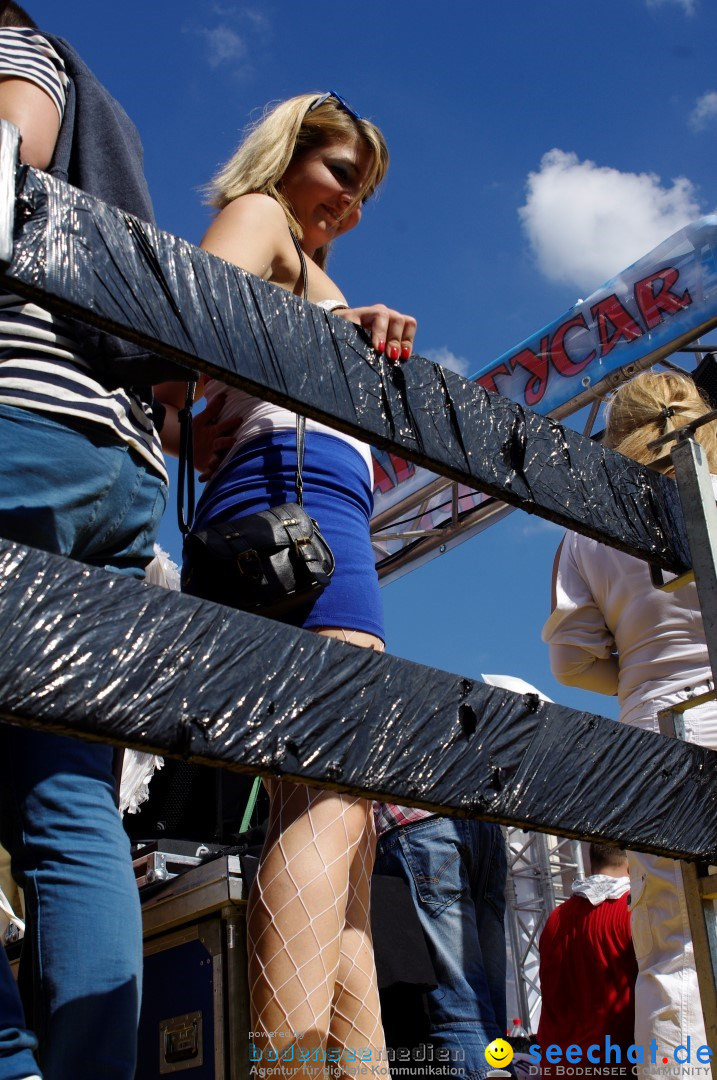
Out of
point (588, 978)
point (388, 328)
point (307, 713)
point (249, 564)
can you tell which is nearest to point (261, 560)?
point (249, 564)

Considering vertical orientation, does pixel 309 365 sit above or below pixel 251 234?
below

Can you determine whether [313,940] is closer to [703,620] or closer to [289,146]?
[703,620]

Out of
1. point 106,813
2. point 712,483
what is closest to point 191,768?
point 106,813

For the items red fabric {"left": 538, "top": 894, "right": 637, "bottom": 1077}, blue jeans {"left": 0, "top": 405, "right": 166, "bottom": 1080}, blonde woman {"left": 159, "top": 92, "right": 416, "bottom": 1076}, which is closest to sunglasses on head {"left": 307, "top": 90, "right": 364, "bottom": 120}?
Answer: blonde woman {"left": 159, "top": 92, "right": 416, "bottom": 1076}

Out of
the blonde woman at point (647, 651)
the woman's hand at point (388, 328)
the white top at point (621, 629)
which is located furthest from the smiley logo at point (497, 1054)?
the woman's hand at point (388, 328)

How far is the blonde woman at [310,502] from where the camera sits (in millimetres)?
1377

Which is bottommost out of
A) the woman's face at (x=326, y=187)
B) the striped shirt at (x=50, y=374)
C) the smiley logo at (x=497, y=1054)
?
the smiley logo at (x=497, y=1054)

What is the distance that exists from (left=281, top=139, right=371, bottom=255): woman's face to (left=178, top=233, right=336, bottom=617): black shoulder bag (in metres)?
0.63

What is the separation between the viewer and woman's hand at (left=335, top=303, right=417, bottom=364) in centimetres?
104

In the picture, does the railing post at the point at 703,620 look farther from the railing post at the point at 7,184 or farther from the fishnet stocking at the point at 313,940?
the railing post at the point at 7,184

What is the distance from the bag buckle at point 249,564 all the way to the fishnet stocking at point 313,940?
14cm

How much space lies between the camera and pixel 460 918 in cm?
259

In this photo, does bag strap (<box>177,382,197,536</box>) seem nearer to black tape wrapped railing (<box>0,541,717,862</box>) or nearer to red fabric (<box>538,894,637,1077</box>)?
black tape wrapped railing (<box>0,541,717,862</box>)

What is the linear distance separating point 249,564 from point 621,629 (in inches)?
45.9
